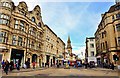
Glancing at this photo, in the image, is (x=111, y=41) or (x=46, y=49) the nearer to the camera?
(x=111, y=41)

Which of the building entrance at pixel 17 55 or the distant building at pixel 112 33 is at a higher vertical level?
the distant building at pixel 112 33

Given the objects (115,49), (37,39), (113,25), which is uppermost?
(113,25)

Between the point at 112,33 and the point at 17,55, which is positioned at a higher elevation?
the point at 112,33

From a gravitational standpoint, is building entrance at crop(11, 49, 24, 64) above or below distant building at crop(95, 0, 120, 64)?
below

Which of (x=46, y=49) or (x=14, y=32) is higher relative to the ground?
(x=14, y=32)

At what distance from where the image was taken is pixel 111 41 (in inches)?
1387

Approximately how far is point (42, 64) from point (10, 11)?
19961 millimetres

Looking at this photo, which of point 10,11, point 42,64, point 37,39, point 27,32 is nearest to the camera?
point 10,11

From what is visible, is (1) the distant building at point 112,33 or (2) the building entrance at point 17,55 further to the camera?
(1) the distant building at point 112,33

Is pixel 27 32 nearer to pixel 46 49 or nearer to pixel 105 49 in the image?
pixel 46 49

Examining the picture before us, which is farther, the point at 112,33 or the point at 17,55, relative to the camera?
the point at 112,33

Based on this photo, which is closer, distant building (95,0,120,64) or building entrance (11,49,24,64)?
building entrance (11,49,24,64)

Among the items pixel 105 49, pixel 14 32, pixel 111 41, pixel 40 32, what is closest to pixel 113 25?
pixel 111 41

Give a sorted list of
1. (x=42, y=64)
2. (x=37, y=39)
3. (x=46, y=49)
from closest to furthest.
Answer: (x=37, y=39)
(x=42, y=64)
(x=46, y=49)
